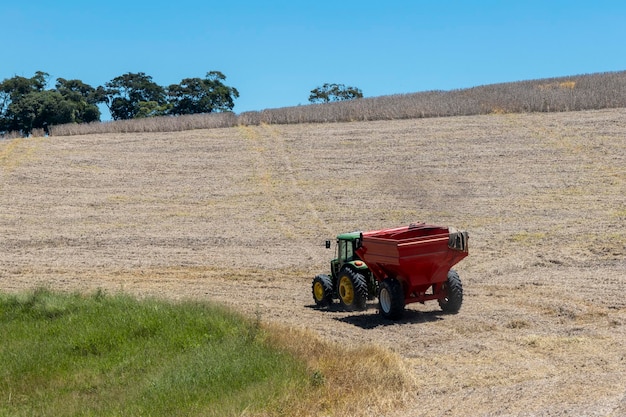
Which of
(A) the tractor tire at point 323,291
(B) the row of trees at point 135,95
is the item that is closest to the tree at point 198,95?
(B) the row of trees at point 135,95

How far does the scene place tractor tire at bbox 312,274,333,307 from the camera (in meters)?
18.0

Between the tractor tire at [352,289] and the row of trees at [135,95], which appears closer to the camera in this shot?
the tractor tire at [352,289]

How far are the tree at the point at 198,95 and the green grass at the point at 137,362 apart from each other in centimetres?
6913

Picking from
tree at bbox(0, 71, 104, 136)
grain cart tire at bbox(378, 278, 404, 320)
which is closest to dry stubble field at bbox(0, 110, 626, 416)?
grain cart tire at bbox(378, 278, 404, 320)

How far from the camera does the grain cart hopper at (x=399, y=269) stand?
15938 millimetres

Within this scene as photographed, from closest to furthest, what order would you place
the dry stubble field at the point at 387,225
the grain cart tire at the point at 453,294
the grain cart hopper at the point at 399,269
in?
the dry stubble field at the point at 387,225, the grain cart hopper at the point at 399,269, the grain cart tire at the point at 453,294

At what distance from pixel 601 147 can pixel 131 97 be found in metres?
60.7

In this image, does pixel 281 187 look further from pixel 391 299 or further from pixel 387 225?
pixel 391 299

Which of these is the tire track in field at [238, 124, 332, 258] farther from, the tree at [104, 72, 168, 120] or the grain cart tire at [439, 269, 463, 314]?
the tree at [104, 72, 168, 120]

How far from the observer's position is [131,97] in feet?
289

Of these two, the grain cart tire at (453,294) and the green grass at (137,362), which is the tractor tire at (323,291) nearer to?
the grain cart tire at (453,294)

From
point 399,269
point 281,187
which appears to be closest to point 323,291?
point 399,269

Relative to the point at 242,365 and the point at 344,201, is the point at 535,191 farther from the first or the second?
the point at 242,365

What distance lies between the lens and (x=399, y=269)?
52.2ft
